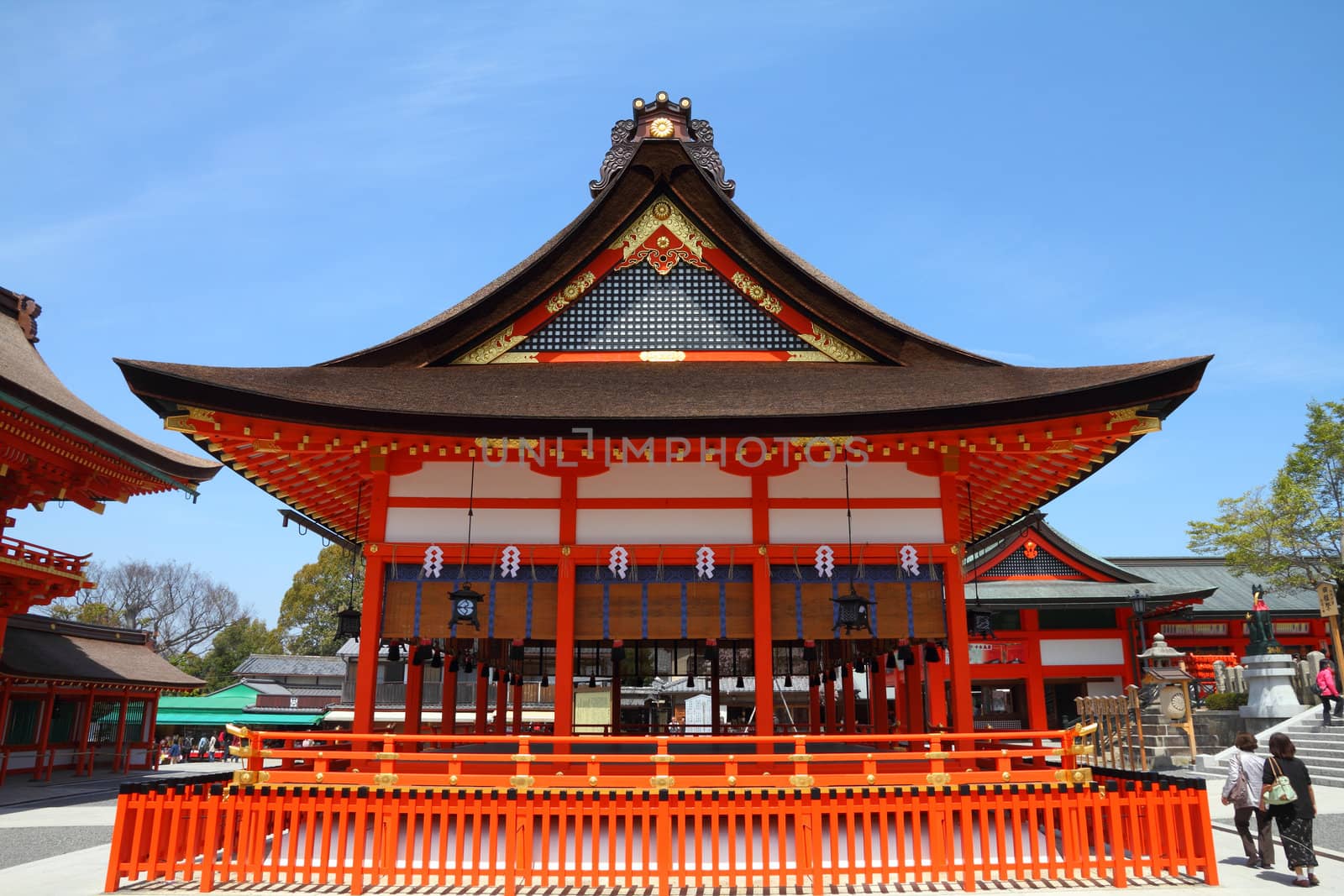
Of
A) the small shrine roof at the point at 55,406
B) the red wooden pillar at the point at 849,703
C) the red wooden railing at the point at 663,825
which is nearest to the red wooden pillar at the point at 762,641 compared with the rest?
the red wooden railing at the point at 663,825

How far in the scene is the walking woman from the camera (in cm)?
873

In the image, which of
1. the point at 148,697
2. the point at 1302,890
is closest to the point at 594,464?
the point at 1302,890

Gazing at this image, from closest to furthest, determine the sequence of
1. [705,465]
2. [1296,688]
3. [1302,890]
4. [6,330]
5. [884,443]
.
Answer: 1. [1302,890]
2. [884,443]
3. [705,465]
4. [1296,688]
5. [6,330]

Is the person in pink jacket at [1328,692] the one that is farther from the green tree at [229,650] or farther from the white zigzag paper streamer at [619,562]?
the green tree at [229,650]

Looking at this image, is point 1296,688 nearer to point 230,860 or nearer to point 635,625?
point 635,625

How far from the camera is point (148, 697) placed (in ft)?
95.6

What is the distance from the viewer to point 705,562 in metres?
11.6

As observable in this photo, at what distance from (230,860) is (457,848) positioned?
245 centimetres

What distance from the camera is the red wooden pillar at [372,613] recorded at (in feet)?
36.9

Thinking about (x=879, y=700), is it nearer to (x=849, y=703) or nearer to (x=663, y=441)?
(x=849, y=703)

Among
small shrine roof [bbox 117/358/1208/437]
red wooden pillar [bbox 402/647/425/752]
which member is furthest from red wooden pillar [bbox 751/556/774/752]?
red wooden pillar [bbox 402/647/425/752]

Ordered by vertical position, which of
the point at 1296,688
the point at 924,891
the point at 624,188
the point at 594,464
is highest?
the point at 624,188

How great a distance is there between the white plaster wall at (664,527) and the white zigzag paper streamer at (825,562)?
38.7 inches

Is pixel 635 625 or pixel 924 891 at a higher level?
pixel 635 625
